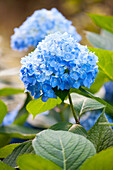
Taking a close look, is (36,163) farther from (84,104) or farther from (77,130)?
(84,104)

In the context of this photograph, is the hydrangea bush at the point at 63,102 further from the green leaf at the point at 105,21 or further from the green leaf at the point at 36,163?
the green leaf at the point at 105,21

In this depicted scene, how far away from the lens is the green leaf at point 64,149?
1.49 ft

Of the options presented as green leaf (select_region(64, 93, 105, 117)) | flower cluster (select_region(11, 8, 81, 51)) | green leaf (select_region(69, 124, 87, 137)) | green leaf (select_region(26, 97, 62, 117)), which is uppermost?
flower cluster (select_region(11, 8, 81, 51))

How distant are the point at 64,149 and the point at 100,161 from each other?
0.07 metres

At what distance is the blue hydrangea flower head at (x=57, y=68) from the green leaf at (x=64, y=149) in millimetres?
136

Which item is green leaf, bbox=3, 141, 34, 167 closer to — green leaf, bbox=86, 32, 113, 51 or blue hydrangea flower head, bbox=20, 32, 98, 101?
blue hydrangea flower head, bbox=20, 32, 98, 101

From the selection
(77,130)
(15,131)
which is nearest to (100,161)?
(77,130)

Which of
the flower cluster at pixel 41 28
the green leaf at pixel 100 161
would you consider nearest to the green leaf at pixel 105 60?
the green leaf at pixel 100 161

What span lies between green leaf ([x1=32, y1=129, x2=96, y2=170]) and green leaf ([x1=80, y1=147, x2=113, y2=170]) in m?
0.04

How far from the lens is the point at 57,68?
602 mm

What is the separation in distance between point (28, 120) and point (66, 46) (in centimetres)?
52

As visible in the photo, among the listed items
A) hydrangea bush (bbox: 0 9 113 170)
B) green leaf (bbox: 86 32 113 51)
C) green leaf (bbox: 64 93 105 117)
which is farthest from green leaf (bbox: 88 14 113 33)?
green leaf (bbox: 64 93 105 117)

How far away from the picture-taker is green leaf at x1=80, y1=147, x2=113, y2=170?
417 mm

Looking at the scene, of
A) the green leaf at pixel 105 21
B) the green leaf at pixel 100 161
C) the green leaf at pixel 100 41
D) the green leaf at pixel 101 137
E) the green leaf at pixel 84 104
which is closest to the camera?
the green leaf at pixel 100 161
